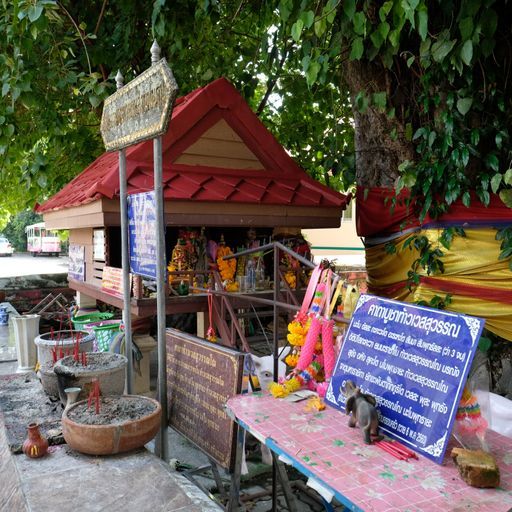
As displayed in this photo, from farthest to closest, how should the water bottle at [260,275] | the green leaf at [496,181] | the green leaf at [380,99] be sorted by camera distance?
the water bottle at [260,275]
the green leaf at [380,99]
the green leaf at [496,181]

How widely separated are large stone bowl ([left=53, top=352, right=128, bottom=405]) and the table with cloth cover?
183cm

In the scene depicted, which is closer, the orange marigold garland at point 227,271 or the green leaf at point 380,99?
the green leaf at point 380,99

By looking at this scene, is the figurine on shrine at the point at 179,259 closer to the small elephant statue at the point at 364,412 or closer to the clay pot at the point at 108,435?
the clay pot at the point at 108,435

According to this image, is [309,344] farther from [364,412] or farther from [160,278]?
[160,278]

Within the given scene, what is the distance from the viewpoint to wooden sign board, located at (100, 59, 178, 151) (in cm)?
352

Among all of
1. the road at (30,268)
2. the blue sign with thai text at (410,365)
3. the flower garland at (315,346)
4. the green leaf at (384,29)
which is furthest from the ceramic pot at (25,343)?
the road at (30,268)

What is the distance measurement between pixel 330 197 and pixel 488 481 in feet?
16.4

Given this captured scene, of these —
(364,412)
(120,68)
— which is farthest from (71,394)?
(120,68)

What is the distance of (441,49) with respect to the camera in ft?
11.5

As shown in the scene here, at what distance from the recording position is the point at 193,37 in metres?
7.47

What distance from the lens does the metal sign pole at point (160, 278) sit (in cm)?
371

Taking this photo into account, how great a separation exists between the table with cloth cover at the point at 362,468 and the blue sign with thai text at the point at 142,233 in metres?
Result: 1.73

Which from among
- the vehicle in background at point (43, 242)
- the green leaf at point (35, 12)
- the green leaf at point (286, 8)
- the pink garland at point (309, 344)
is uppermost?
the green leaf at point (35, 12)

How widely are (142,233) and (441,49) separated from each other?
2688mm
